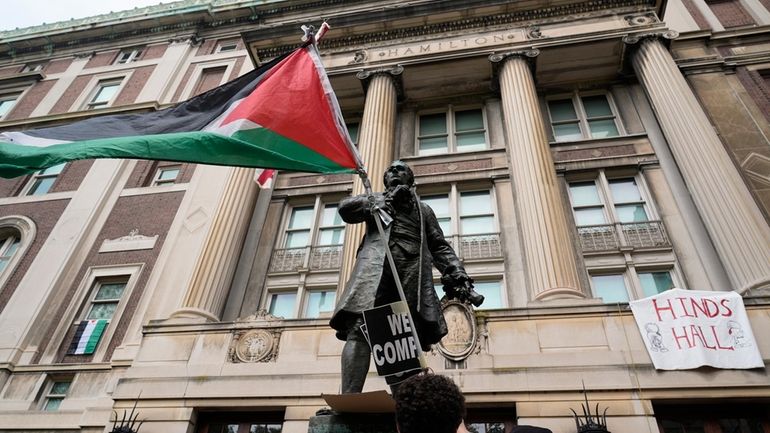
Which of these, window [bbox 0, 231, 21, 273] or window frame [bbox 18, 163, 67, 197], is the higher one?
window frame [bbox 18, 163, 67, 197]

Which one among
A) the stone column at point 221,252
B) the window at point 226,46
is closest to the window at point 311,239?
the stone column at point 221,252

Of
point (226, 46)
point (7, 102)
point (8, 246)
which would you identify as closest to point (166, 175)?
point (8, 246)

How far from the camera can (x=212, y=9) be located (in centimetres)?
2447

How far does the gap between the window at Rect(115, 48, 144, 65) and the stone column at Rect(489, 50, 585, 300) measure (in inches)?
760

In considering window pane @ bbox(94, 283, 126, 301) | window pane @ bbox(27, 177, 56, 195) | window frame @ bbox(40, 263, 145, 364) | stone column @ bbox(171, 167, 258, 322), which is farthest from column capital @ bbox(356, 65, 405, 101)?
window pane @ bbox(27, 177, 56, 195)

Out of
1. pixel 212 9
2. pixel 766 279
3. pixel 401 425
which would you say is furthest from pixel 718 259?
pixel 212 9

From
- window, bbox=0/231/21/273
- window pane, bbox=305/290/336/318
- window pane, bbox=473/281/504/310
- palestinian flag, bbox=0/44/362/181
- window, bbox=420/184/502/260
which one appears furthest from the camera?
window, bbox=0/231/21/273

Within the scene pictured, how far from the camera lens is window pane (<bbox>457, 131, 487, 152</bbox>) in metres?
16.0

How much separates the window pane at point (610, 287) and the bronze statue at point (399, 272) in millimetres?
9082

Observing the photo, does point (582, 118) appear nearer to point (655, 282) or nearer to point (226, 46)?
point (655, 282)

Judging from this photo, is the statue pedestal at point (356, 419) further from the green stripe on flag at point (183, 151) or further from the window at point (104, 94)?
the window at point (104, 94)

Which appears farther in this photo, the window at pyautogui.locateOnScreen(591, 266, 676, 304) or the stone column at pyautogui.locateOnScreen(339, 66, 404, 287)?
the stone column at pyautogui.locateOnScreen(339, 66, 404, 287)

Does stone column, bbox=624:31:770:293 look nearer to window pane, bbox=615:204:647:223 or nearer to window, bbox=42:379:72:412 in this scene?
window pane, bbox=615:204:647:223

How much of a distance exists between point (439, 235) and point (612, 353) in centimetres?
585
